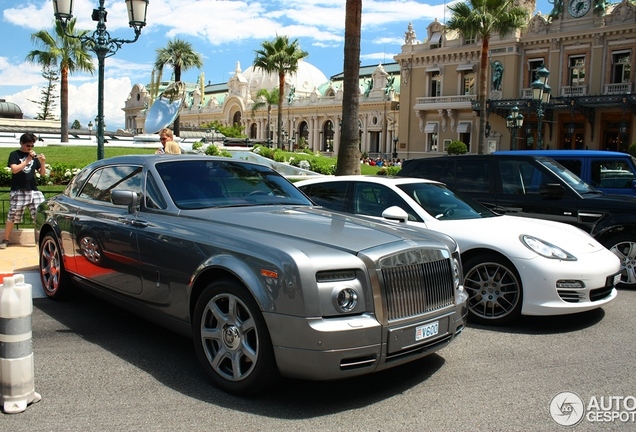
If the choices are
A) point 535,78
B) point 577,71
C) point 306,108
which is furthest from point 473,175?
point 306,108

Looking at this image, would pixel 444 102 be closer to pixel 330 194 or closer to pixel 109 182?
pixel 330 194

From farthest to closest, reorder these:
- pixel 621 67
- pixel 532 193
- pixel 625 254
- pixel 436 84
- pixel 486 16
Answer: pixel 436 84 → pixel 621 67 → pixel 486 16 → pixel 532 193 → pixel 625 254

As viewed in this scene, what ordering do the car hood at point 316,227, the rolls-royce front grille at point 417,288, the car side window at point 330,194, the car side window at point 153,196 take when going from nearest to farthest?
the rolls-royce front grille at point 417,288 → the car hood at point 316,227 → the car side window at point 153,196 → the car side window at point 330,194

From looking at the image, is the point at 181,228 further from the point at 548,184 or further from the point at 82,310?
the point at 548,184

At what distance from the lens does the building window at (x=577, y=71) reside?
43.4 metres

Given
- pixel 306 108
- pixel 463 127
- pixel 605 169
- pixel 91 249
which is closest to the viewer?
pixel 91 249

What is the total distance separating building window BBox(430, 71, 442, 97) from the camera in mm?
52763

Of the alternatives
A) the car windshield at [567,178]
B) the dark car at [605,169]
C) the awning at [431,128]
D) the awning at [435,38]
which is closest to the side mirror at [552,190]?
the car windshield at [567,178]

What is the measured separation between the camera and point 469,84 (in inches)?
2002

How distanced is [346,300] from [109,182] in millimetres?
3308

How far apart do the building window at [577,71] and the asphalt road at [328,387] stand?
141ft

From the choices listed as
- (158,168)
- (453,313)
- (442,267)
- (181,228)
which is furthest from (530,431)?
(158,168)

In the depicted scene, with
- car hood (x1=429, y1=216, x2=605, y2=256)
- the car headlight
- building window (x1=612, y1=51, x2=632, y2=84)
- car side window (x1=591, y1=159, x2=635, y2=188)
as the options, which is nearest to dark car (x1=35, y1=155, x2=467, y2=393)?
car hood (x1=429, y1=216, x2=605, y2=256)

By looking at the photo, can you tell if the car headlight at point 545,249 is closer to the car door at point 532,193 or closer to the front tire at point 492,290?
the front tire at point 492,290
